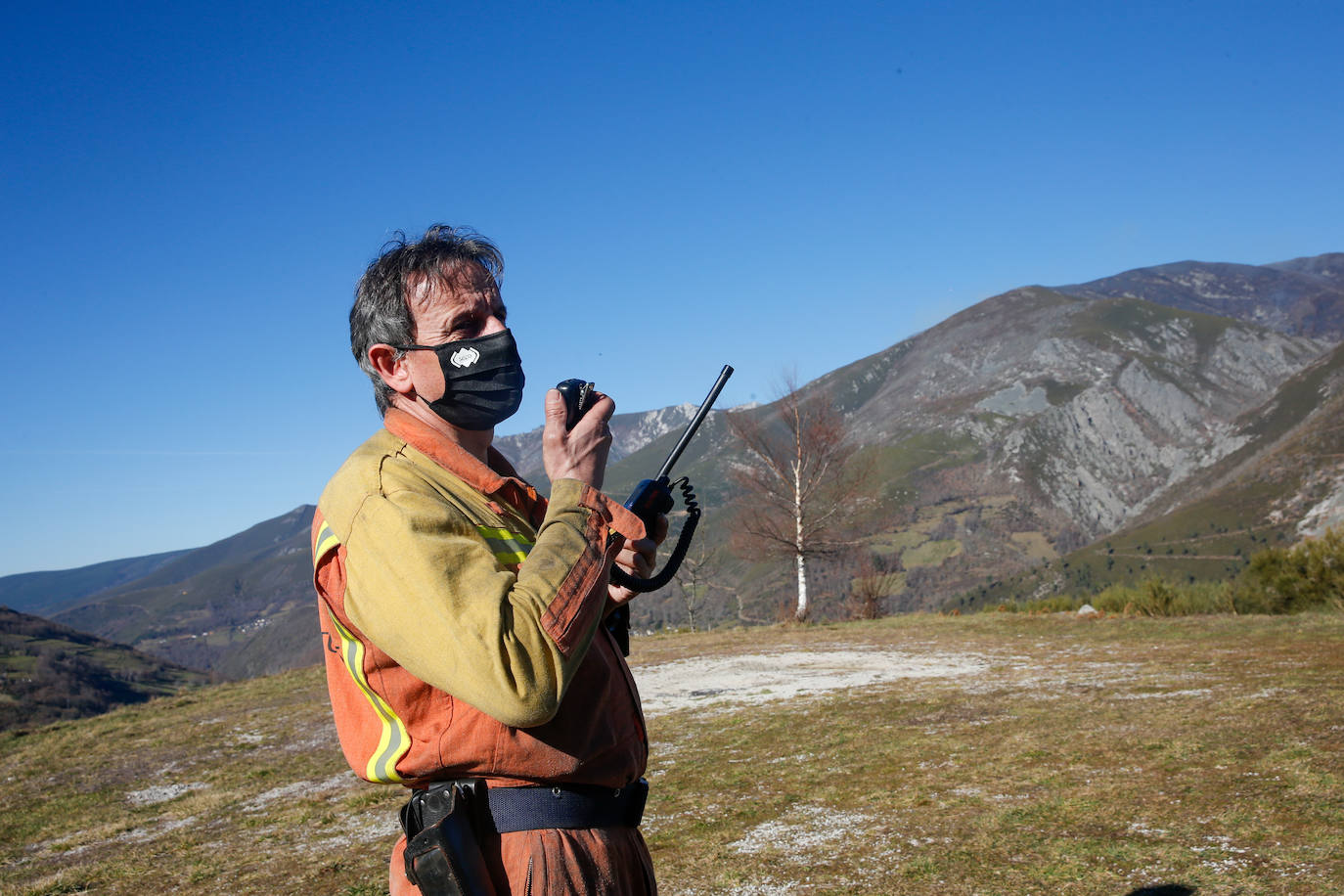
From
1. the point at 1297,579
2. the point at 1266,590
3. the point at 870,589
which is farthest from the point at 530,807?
the point at 870,589

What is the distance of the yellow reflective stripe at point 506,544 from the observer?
182 cm

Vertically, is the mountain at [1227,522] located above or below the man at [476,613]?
below

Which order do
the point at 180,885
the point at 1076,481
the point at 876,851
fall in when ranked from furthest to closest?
1. the point at 1076,481
2. the point at 180,885
3. the point at 876,851

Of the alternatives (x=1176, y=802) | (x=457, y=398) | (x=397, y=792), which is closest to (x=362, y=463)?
(x=457, y=398)

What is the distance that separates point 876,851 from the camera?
5.13 m

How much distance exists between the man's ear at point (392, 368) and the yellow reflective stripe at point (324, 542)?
0.41 meters

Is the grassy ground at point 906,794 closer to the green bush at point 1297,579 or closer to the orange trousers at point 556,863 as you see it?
the green bush at point 1297,579

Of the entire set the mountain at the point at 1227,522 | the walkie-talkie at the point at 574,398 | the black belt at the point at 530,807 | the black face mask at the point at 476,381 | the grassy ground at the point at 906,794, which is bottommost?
the mountain at the point at 1227,522

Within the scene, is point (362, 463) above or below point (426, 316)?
below

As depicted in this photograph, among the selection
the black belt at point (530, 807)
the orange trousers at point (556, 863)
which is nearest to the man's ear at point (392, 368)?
the black belt at point (530, 807)

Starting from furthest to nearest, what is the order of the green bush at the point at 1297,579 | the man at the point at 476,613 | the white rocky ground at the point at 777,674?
the green bush at the point at 1297,579, the white rocky ground at the point at 777,674, the man at the point at 476,613

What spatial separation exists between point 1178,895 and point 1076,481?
21251 cm

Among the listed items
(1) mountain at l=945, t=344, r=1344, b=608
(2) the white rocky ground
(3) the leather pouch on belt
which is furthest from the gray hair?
(1) mountain at l=945, t=344, r=1344, b=608

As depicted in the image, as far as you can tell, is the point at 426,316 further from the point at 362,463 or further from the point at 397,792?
the point at 397,792
